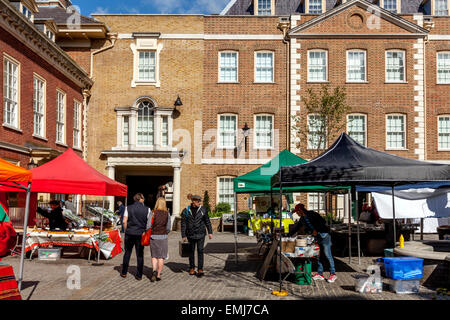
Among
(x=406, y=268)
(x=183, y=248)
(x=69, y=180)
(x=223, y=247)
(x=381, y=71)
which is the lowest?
(x=223, y=247)

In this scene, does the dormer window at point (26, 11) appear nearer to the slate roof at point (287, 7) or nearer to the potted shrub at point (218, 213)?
the potted shrub at point (218, 213)

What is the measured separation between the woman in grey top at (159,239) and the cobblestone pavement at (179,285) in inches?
13.5

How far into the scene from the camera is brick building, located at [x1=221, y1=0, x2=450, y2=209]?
2355cm

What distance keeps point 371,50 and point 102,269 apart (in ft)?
59.3

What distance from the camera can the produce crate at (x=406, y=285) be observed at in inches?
345

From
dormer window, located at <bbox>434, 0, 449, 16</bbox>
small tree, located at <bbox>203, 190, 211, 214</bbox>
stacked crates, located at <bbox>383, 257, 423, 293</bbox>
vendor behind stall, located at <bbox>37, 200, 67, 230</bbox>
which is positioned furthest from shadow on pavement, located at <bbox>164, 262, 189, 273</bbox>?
dormer window, located at <bbox>434, 0, 449, 16</bbox>

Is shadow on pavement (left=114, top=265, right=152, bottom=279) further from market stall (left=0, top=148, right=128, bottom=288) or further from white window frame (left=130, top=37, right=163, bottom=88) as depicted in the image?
white window frame (left=130, top=37, right=163, bottom=88)

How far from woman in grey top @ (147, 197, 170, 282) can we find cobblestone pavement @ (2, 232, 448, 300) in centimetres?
34

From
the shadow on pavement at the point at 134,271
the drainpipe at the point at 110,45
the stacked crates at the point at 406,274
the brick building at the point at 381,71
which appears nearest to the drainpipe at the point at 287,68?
the brick building at the point at 381,71

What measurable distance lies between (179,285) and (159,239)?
1.12m

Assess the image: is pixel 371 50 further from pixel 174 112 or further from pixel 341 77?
pixel 174 112

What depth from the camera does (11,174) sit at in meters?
7.74

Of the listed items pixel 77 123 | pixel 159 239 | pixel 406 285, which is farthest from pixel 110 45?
pixel 406 285

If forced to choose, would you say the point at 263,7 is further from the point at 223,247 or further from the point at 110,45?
the point at 223,247
